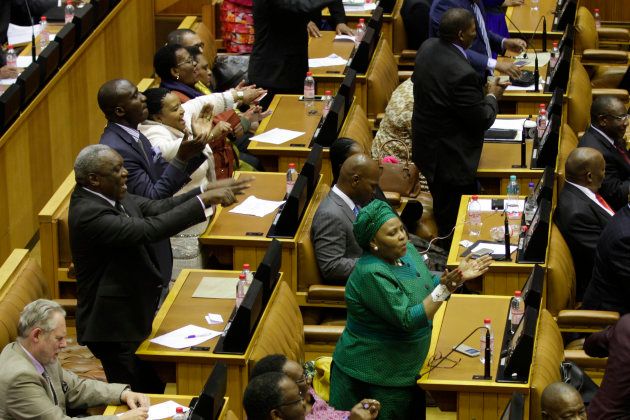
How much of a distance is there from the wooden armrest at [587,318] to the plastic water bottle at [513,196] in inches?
35.1

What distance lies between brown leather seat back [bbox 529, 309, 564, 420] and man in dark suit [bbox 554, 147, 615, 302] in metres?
1.02

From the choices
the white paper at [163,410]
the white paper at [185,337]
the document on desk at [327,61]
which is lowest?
the document on desk at [327,61]

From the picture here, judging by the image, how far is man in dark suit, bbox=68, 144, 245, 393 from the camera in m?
5.29

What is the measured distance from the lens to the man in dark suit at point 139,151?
5934mm

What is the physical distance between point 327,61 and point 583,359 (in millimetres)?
3799

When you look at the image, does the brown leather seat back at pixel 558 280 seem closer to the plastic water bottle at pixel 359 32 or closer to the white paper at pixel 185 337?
the white paper at pixel 185 337

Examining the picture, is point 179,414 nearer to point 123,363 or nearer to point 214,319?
point 123,363

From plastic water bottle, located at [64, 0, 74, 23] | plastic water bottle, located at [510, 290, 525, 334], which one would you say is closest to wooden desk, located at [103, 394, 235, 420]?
plastic water bottle, located at [510, 290, 525, 334]

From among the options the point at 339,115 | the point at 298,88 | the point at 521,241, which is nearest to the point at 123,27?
the point at 298,88

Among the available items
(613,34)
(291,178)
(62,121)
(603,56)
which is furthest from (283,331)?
(613,34)

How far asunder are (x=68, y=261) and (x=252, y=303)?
1.43 meters

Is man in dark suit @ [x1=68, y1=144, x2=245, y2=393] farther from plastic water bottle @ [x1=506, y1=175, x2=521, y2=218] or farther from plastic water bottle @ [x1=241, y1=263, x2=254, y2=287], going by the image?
plastic water bottle @ [x1=506, y1=175, x2=521, y2=218]

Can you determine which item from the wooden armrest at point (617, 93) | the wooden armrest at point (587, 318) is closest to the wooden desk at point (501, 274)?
the wooden armrest at point (587, 318)

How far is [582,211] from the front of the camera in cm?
674
